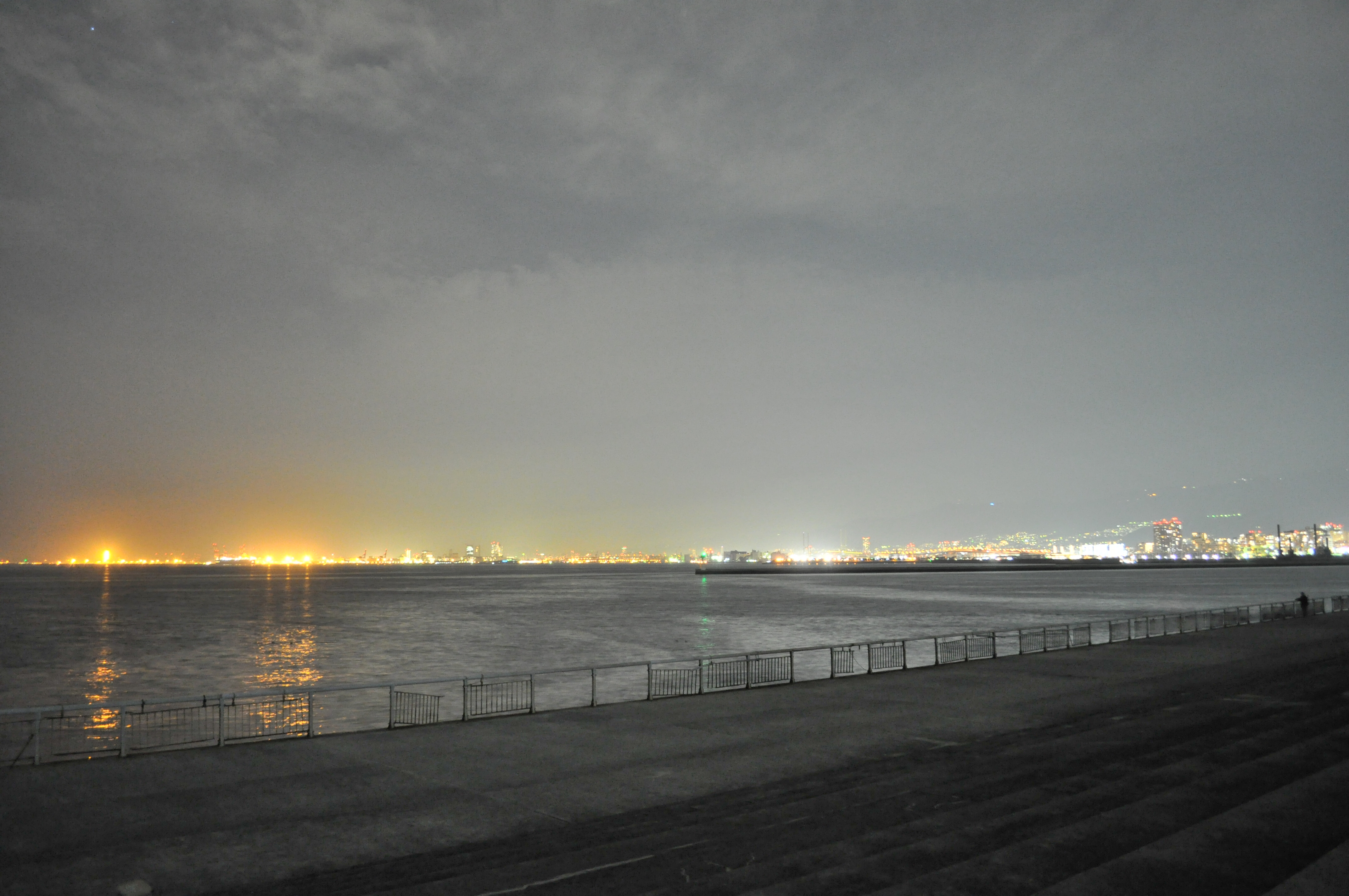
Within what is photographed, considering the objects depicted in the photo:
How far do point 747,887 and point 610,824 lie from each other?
281 cm

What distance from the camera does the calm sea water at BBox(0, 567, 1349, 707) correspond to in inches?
1766

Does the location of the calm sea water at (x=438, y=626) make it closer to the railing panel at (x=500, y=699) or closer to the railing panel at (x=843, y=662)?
the railing panel at (x=500, y=699)

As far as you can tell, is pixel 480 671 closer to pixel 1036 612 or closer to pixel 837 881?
pixel 837 881

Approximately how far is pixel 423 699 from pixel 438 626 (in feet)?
151

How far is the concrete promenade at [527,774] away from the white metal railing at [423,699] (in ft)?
4.65

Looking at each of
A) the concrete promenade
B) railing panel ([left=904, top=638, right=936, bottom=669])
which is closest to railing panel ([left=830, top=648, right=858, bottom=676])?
the concrete promenade

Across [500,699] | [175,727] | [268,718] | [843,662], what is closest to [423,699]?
[500,699]

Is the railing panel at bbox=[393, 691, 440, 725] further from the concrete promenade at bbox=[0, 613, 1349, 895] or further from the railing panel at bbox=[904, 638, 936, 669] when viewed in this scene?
the railing panel at bbox=[904, 638, 936, 669]

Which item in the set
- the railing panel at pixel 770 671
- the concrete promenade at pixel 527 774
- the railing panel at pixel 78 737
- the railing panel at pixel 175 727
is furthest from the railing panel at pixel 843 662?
the railing panel at pixel 78 737

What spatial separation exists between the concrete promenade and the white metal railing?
1.42 m

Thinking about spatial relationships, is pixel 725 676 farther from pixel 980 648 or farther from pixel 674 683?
pixel 980 648

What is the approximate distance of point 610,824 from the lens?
10336 millimetres

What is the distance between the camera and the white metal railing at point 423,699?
17.2 metres

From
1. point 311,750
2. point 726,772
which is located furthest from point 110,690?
point 726,772
